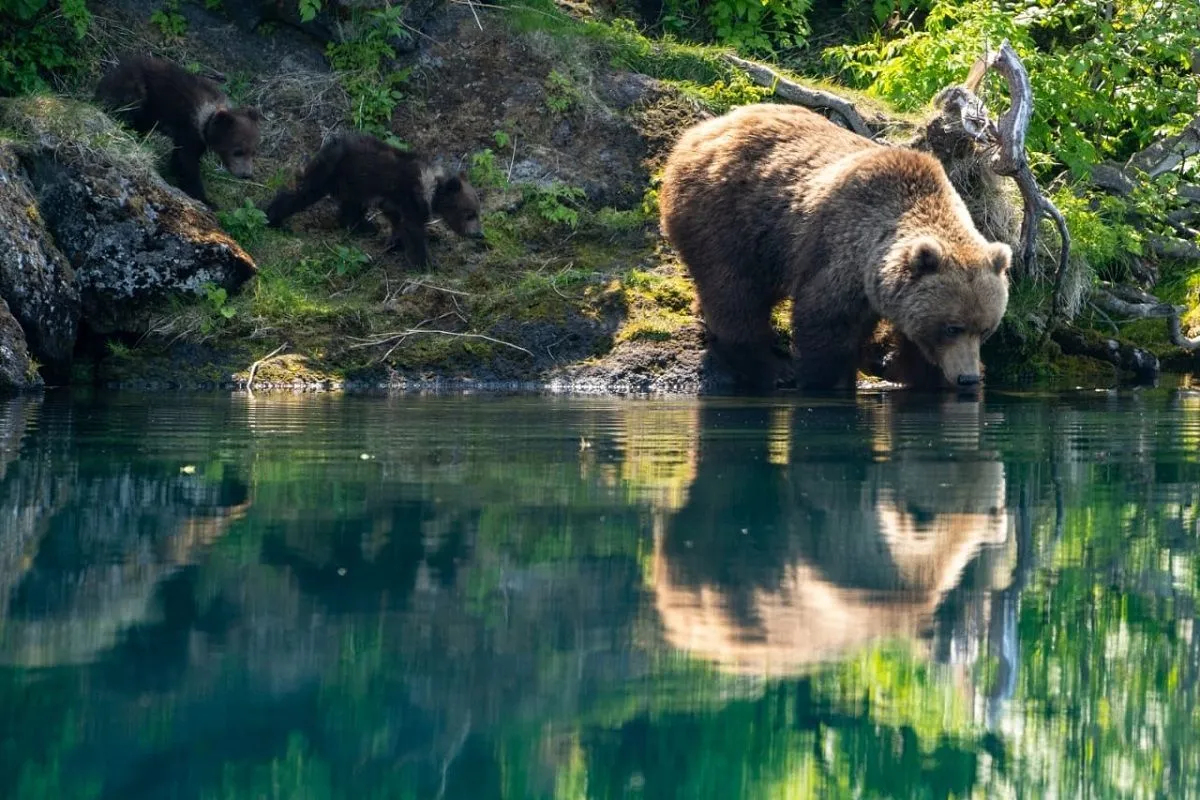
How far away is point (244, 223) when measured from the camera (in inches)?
474

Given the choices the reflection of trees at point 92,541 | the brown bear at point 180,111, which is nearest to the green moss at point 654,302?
the brown bear at point 180,111

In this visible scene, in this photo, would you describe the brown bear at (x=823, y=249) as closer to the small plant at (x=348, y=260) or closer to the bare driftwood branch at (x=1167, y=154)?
the small plant at (x=348, y=260)

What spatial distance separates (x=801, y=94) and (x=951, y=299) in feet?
13.8

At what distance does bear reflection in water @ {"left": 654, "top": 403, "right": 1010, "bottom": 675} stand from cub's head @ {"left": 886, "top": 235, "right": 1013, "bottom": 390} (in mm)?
3620

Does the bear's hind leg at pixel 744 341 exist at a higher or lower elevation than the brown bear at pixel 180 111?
lower

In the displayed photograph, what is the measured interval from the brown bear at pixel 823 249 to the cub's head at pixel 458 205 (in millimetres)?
1550

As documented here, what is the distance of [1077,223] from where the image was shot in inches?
493

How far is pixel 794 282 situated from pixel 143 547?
7.16m

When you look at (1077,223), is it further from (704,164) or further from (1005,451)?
(1005,451)

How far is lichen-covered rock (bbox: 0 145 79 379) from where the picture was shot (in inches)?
402

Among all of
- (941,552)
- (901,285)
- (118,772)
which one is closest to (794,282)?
(901,285)

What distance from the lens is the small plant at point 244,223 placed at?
12047mm

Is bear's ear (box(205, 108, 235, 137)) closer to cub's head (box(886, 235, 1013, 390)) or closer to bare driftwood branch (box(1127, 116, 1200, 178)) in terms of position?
cub's head (box(886, 235, 1013, 390))

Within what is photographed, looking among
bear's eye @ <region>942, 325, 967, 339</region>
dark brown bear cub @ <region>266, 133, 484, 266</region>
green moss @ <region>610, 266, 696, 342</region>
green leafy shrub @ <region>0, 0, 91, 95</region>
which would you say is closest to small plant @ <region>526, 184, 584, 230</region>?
dark brown bear cub @ <region>266, 133, 484, 266</region>
